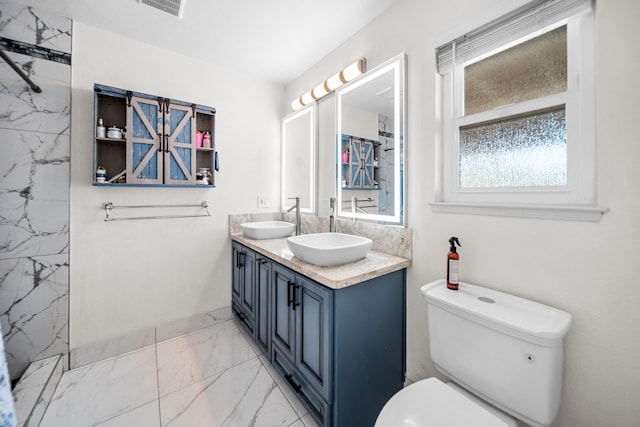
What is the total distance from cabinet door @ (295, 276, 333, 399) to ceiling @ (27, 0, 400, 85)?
5.56ft

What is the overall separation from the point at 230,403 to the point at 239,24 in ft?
8.03

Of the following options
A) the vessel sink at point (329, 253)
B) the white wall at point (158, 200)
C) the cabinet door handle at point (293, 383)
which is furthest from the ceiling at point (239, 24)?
the cabinet door handle at point (293, 383)

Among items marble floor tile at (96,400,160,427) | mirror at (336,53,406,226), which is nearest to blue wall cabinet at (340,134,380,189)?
mirror at (336,53,406,226)

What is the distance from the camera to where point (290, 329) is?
4.76 feet

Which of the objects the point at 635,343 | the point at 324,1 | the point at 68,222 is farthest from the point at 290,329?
the point at 324,1

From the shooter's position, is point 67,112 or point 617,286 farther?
point 67,112

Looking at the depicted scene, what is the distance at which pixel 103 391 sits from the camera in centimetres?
151

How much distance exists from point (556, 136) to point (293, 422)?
1.83 m

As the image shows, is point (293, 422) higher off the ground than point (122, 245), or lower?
lower

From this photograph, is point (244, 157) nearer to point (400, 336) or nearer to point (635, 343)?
point (400, 336)

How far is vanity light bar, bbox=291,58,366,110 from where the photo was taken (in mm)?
1702

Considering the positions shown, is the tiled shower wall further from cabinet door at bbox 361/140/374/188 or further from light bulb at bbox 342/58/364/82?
cabinet door at bbox 361/140/374/188

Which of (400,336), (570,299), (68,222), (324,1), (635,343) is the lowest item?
(400,336)

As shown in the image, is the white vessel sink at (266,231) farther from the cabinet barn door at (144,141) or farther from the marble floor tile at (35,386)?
the marble floor tile at (35,386)
